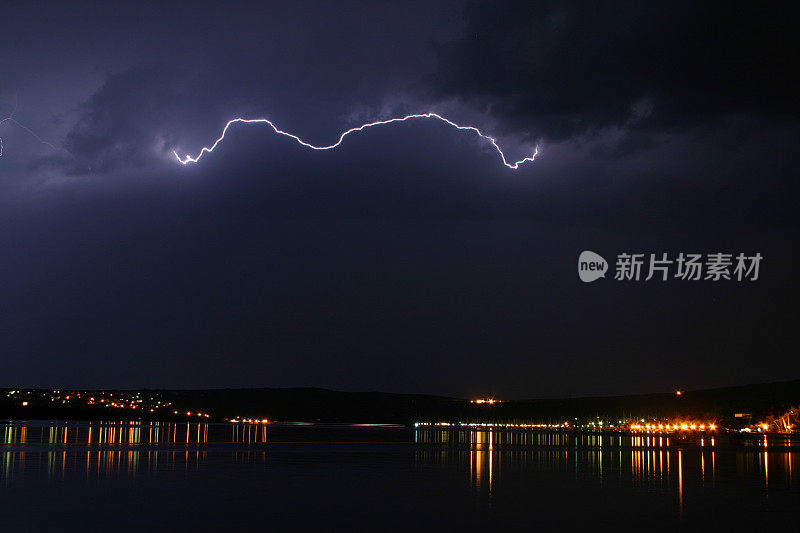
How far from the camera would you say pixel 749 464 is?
48562 mm

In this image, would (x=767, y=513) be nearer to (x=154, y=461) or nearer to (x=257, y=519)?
(x=257, y=519)

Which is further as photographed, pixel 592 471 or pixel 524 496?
pixel 592 471

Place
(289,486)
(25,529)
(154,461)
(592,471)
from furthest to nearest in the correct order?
(154,461) → (592,471) → (289,486) → (25,529)

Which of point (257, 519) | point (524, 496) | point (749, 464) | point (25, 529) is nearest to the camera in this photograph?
point (25, 529)

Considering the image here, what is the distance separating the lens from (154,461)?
44.9 metres

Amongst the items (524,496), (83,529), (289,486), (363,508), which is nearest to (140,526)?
(83,529)

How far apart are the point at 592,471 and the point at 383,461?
14.1 m

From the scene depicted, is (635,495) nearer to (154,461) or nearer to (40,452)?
(154,461)

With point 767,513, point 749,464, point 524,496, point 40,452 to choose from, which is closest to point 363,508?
point 524,496

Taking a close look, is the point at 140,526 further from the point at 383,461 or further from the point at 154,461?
the point at 383,461

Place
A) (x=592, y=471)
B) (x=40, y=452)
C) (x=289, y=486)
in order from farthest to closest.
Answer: (x=40, y=452) < (x=592, y=471) < (x=289, y=486)

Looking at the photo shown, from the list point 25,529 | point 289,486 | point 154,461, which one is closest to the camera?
point 25,529

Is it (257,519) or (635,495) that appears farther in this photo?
(635,495)

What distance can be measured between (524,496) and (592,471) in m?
14.6
